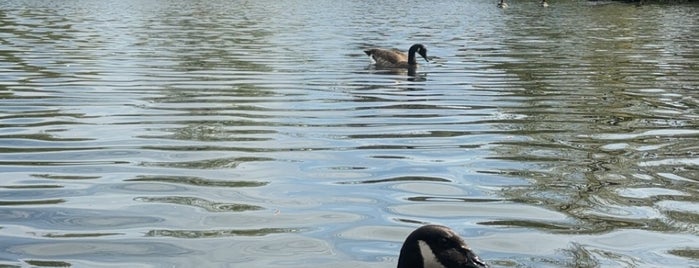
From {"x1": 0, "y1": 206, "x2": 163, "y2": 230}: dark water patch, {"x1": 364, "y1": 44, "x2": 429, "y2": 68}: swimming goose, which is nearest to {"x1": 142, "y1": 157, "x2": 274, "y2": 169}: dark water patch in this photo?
{"x1": 0, "y1": 206, "x2": 163, "y2": 230}: dark water patch

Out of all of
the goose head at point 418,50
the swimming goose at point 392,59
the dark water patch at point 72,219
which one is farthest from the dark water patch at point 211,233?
the goose head at point 418,50

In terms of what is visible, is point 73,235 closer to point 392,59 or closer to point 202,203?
point 202,203

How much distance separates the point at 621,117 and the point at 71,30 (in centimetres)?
2603

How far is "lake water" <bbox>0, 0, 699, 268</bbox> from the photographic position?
309 inches

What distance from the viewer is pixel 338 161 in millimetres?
11180

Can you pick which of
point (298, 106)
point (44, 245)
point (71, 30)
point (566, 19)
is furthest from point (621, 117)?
point (566, 19)

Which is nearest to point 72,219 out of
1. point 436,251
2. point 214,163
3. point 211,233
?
point 211,233

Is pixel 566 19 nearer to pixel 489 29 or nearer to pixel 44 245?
pixel 489 29

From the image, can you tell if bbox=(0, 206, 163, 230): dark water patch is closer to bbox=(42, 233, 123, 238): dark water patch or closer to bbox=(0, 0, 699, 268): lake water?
bbox=(0, 0, 699, 268): lake water

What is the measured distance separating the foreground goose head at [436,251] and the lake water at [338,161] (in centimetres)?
184

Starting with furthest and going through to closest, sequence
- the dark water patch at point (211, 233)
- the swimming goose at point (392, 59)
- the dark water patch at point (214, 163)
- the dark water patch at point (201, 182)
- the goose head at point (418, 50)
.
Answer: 1. the goose head at point (418, 50)
2. the swimming goose at point (392, 59)
3. the dark water patch at point (214, 163)
4. the dark water patch at point (201, 182)
5. the dark water patch at point (211, 233)

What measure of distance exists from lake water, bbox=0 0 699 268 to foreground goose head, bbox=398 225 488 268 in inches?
72.5

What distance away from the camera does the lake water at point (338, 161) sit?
25.7 feet

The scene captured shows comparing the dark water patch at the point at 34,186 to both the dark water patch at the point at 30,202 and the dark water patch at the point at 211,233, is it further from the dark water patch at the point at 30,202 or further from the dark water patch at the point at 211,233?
the dark water patch at the point at 211,233
